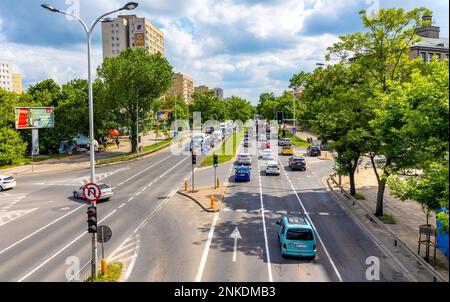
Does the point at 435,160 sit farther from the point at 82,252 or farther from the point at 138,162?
the point at 138,162

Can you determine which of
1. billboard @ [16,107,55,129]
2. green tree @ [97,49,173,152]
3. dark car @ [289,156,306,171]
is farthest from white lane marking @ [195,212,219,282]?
billboard @ [16,107,55,129]

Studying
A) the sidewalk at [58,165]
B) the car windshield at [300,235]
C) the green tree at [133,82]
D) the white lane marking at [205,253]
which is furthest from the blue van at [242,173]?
the green tree at [133,82]

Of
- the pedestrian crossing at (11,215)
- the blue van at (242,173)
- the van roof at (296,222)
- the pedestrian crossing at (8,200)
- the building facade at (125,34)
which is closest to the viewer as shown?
the van roof at (296,222)

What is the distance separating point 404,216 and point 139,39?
137 meters

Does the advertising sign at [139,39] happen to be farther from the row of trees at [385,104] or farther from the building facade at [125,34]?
the row of trees at [385,104]

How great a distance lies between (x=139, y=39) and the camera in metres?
142

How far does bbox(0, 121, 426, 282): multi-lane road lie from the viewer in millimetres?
14688

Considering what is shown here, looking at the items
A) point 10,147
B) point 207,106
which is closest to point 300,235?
point 10,147

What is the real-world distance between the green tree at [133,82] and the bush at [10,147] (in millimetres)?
12817

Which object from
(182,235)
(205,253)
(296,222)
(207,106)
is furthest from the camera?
(207,106)

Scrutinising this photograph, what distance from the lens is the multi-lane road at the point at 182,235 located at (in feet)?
48.2

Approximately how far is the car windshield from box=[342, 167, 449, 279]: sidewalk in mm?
5381

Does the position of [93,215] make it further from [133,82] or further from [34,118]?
[34,118]
